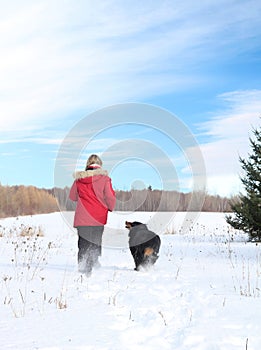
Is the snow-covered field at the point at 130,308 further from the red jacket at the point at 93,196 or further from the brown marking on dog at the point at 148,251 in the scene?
Answer: the red jacket at the point at 93,196

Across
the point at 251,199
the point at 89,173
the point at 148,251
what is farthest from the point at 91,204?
the point at 251,199

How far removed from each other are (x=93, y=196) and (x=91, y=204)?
6.1 inches

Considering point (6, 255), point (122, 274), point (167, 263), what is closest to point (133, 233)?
point (122, 274)

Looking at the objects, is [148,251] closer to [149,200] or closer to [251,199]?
[251,199]

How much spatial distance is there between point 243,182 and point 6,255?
813 cm

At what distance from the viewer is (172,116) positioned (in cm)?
1186

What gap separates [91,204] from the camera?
7641 millimetres

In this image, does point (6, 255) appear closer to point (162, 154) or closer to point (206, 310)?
point (162, 154)

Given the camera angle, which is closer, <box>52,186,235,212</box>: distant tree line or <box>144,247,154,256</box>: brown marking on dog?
<box>144,247,154,256</box>: brown marking on dog

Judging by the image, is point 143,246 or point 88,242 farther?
point 143,246

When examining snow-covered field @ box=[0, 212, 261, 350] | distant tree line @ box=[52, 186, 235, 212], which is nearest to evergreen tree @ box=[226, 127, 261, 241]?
distant tree line @ box=[52, 186, 235, 212]

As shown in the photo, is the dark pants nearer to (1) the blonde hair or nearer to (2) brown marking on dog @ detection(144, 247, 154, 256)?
(2) brown marking on dog @ detection(144, 247, 154, 256)

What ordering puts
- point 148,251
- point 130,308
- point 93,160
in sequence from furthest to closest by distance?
point 148,251 → point 93,160 → point 130,308

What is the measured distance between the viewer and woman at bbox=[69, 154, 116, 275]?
24.9 ft
